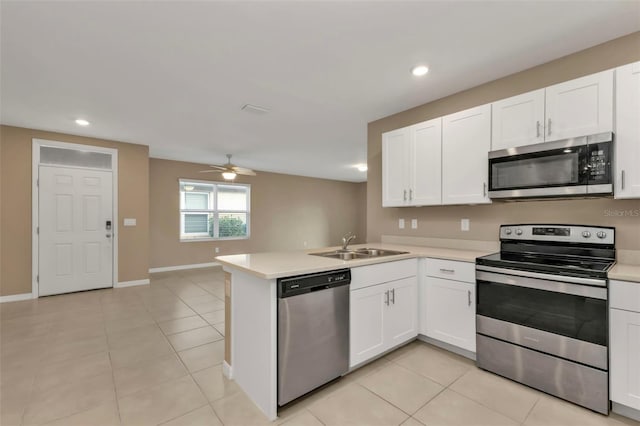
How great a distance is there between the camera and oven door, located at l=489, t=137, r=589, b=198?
1.99m

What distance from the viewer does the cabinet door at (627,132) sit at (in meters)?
1.81

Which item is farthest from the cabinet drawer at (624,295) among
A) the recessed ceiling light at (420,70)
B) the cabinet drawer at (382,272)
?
the recessed ceiling light at (420,70)

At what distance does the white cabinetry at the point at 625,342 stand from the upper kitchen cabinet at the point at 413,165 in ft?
4.69

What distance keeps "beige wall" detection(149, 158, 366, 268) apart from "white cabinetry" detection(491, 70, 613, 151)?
6.32m

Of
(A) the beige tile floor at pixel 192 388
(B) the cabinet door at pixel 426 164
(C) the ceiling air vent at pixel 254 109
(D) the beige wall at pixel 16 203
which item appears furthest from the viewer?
(D) the beige wall at pixel 16 203

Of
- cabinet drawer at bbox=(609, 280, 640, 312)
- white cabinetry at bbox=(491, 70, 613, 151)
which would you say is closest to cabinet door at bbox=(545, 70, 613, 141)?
white cabinetry at bbox=(491, 70, 613, 151)

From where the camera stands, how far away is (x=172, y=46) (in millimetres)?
2168

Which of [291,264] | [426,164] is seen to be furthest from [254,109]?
[291,264]

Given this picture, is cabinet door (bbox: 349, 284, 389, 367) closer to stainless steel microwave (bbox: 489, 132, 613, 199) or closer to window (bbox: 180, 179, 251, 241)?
stainless steel microwave (bbox: 489, 132, 613, 199)

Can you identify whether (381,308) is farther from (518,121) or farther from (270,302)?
(518,121)

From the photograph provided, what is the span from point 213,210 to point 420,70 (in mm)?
6027

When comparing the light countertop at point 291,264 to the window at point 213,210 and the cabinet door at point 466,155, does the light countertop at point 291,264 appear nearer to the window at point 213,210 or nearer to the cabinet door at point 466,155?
the cabinet door at point 466,155

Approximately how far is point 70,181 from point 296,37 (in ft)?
15.1

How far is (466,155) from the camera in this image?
262 cm
